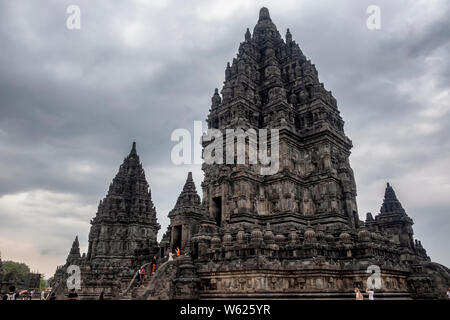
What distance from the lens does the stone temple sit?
18078 millimetres

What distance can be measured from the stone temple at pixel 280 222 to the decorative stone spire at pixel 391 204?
0.36 feet

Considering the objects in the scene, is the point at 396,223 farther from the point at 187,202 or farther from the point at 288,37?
the point at 288,37

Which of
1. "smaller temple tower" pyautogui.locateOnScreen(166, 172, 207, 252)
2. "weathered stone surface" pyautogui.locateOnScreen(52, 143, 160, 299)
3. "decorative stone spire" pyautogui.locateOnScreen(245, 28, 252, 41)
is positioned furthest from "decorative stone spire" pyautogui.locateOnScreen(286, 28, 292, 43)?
"weathered stone surface" pyautogui.locateOnScreen(52, 143, 160, 299)

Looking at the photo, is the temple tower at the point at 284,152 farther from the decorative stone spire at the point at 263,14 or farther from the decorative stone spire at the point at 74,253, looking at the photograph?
the decorative stone spire at the point at 74,253

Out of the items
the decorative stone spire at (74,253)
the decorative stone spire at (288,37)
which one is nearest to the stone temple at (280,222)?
the decorative stone spire at (288,37)

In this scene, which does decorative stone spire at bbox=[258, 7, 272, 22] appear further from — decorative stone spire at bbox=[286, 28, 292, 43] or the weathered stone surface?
the weathered stone surface

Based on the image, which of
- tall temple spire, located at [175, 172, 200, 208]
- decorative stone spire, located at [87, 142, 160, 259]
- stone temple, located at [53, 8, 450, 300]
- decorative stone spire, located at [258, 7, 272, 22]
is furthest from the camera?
decorative stone spire, located at [87, 142, 160, 259]

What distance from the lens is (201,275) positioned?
1994 centimetres

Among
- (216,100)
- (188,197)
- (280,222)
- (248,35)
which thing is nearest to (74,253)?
(188,197)

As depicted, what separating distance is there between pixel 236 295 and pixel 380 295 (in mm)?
8000

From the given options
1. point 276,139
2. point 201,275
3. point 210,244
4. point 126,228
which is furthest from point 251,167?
point 126,228

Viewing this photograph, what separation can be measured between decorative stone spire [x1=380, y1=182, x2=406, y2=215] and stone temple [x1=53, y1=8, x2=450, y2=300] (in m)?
0.11

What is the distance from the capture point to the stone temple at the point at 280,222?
1808 cm

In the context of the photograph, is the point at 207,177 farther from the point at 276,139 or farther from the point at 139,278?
the point at 139,278
